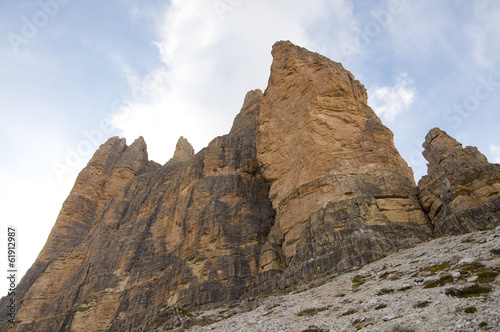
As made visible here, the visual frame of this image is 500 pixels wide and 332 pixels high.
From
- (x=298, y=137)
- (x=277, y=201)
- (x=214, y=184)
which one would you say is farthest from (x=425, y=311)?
(x=214, y=184)

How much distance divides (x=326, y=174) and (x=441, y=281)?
2078cm

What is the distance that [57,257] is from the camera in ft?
185

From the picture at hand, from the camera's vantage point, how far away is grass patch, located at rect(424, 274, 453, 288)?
1391cm

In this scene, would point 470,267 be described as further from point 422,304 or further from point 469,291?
point 422,304

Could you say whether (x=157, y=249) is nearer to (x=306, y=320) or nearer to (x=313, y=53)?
(x=313, y=53)

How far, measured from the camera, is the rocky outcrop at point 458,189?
77.7ft

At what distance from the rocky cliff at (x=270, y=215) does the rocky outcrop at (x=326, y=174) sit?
4.7 inches

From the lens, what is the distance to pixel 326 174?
3466 cm

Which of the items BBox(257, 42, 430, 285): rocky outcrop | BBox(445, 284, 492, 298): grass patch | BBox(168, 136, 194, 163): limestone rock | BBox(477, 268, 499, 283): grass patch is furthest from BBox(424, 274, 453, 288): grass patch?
BBox(168, 136, 194, 163): limestone rock

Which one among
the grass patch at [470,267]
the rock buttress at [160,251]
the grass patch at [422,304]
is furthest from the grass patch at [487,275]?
the rock buttress at [160,251]

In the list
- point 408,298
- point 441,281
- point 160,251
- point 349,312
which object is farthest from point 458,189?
point 160,251

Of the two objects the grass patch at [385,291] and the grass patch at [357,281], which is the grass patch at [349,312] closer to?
the grass patch at [385,291]

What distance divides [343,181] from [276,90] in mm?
18347

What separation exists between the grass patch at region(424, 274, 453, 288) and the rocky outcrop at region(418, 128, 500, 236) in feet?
32.2
